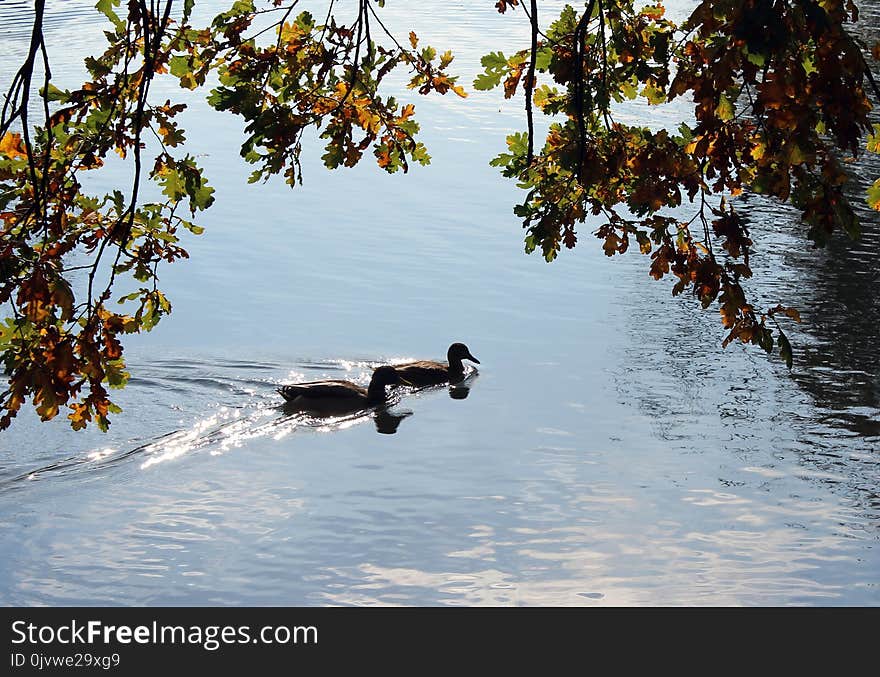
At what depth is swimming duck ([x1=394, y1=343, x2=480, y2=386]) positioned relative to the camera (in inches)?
473

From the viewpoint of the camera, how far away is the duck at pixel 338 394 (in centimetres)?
1126

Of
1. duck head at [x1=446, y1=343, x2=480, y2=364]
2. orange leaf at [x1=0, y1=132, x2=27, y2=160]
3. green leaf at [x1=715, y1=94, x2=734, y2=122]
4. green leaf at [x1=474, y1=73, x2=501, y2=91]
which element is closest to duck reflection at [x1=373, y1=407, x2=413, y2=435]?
duck head at [x1=446, y1=343, x2=480, y2=364]

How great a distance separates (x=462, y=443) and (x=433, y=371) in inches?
60.2

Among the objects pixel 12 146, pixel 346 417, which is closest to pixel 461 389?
pixel 346 417

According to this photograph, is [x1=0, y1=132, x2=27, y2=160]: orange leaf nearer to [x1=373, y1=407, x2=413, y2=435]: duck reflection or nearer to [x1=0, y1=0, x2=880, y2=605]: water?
[x1=0, y1=0, x2=880, y2=605]: water

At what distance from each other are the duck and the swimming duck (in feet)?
0.71

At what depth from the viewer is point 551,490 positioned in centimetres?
949

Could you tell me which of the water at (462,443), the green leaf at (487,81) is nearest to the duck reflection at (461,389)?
the water at (462,443)

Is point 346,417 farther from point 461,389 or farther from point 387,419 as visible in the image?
point 461,389

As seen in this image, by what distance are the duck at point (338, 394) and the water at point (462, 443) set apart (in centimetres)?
Result: 16

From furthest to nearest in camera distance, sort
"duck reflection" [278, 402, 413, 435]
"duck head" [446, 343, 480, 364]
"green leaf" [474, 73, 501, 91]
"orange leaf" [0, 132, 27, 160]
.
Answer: "duck head" [446, 343, 480, 364] < "duck reflection" [278, 402, 413, 435] < "green leaf" [474, 73, 501, 91] < "orange leaf" [0, 132, 27, 160]

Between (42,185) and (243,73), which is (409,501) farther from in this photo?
(42,185)

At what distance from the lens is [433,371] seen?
1205cm

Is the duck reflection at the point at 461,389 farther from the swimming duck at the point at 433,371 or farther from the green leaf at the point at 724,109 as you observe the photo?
the green leaf at the point at 724,109
